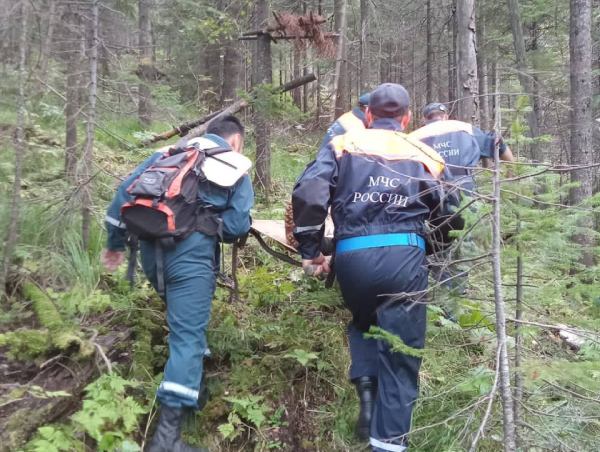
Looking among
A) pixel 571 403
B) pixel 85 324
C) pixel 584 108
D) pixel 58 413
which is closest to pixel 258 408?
pixel 58 413

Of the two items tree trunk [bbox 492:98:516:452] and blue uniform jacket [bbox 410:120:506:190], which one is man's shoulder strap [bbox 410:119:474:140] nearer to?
blue uniform jacket [bbox 410:120:506:190]

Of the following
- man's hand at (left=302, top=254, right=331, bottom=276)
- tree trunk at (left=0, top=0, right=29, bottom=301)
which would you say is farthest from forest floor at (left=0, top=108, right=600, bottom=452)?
man's hand at (left=302, top=254, right=331, bottom=276)

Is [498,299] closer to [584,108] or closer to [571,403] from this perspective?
[571,403]

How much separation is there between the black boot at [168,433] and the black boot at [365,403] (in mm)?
1142

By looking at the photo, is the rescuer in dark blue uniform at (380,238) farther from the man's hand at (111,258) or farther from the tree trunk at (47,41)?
the tree trunk at (47,41)

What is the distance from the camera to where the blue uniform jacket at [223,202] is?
358 cm

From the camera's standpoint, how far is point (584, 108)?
29.5ft

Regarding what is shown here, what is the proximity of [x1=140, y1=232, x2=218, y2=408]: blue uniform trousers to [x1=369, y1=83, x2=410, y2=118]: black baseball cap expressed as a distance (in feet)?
4.76

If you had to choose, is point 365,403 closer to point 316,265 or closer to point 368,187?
point 316,265

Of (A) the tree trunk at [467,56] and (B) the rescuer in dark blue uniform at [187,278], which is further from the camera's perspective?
(A) the tree trunk at [467,56]

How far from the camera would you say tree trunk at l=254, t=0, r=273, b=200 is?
26.2ft

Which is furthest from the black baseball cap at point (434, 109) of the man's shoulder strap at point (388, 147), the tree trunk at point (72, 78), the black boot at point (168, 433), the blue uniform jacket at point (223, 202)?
the black boot at point (168, 433)

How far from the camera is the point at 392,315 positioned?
126 inches

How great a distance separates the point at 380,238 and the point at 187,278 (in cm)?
128
